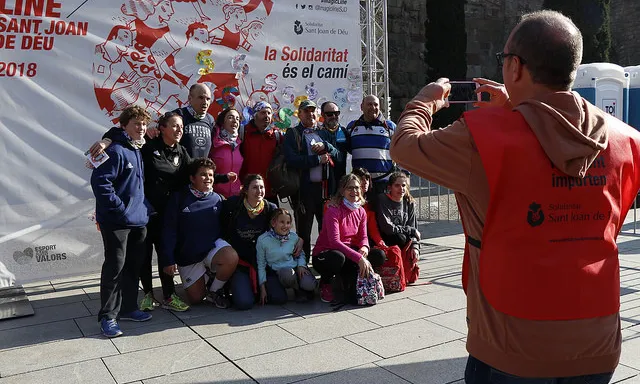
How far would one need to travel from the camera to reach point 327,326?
437cm

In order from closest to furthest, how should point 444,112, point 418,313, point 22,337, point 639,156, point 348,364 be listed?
point 639,156, point 348,364, point 22,337, point 418,313, point 444,112

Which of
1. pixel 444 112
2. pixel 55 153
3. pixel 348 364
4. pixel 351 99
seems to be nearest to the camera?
pixel 348 364

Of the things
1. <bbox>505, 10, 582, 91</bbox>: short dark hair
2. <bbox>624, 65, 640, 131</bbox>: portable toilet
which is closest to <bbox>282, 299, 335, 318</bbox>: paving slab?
<bbox>505, 10, 582, 91</bbox>: short dark hair

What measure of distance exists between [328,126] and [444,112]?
1140cm

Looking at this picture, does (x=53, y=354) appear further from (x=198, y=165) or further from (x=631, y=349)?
(x=631, y=349)

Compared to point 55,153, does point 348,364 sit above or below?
below

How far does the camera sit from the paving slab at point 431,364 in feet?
11.0

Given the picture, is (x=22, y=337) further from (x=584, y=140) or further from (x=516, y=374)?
(x=584, y=140)

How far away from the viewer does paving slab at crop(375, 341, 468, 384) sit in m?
3.36

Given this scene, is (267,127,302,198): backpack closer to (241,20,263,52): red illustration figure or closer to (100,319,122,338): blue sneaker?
(241,20,263,52): red illustration figure

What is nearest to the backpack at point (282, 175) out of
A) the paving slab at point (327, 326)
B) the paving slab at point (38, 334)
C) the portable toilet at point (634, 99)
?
the paving slab at point (327, 326)

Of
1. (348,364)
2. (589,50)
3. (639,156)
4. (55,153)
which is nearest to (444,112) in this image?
(589,50)

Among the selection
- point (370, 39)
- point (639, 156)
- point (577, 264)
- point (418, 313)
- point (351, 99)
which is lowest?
point (418, 313)

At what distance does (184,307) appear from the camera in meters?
4.84
